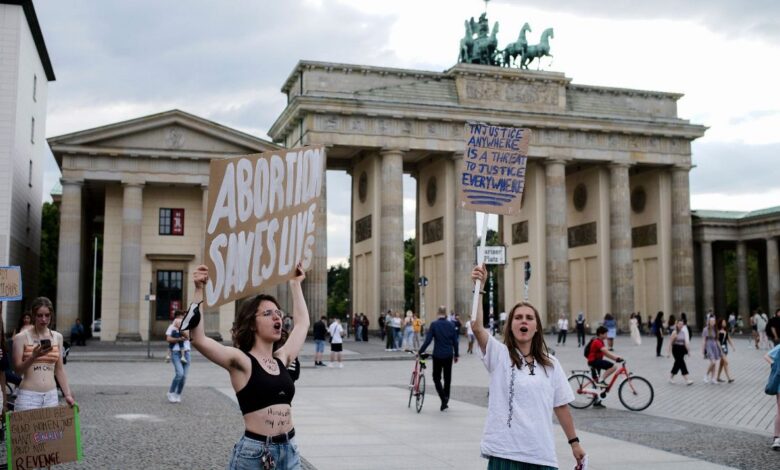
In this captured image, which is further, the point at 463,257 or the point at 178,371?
the point at 463,257

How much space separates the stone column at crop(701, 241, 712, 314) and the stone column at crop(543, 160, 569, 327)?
44.8 ft

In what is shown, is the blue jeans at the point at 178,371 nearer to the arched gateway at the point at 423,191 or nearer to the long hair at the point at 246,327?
the long hair at the point at 246,327

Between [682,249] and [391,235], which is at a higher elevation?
[391,235]

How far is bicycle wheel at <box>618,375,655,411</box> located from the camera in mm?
16609

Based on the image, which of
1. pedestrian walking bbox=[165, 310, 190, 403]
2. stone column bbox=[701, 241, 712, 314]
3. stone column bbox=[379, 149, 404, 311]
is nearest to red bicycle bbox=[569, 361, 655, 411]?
pedestrian walking bbox=[165, 310, 190, 403]

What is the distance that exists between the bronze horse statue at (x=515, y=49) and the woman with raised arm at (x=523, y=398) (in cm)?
5814

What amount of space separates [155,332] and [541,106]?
3110 cm

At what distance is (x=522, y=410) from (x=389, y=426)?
8.64 meters

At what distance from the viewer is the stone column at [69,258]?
43.3 meters

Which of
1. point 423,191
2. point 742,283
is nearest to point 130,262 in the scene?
point 423,191

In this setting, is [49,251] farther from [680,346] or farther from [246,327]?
[246,327]

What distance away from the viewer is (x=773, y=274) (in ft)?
215

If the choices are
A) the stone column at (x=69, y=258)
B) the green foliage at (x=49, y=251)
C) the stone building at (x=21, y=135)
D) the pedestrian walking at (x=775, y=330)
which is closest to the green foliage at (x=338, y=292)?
the green foliage at (x=49, y=251)

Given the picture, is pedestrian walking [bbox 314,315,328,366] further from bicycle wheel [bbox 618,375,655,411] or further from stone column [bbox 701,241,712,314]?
stone column [bbox 701,241,712,314]
